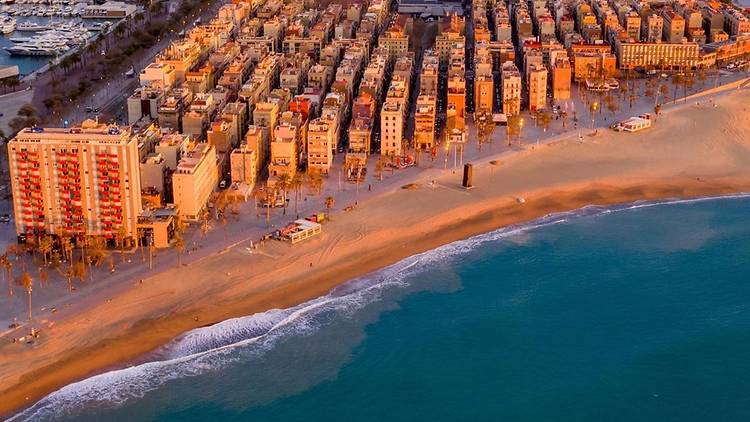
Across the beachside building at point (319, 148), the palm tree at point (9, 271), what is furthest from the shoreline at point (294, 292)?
the beachside building at point (319, 148)

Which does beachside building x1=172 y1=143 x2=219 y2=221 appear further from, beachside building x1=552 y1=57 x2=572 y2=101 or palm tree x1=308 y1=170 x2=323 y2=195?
beachside building x1=552 y1=57 x2=572 y2=101

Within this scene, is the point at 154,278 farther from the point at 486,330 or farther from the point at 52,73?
the point at 52,73

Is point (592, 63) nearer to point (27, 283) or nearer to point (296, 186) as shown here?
point (296, 186)

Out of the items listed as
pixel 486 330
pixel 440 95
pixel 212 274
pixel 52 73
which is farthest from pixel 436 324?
pixel 52 73

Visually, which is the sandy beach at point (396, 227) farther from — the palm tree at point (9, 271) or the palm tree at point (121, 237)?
the palm tree at point (9, 271)

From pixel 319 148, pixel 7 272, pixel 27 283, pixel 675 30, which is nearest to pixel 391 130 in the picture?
pixel 319 148

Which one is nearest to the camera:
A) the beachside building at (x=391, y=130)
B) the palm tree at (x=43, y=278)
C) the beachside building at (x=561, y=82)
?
the palm tree at (x=43, y=278)

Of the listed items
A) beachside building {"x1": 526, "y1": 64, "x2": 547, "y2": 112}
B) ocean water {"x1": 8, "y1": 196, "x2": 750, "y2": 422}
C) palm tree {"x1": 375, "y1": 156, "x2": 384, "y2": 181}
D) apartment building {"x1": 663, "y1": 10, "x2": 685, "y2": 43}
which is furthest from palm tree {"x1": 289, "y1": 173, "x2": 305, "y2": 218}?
apartment building {"x1": 663, "y1": 10, "x2": 685, "y2": 43}
